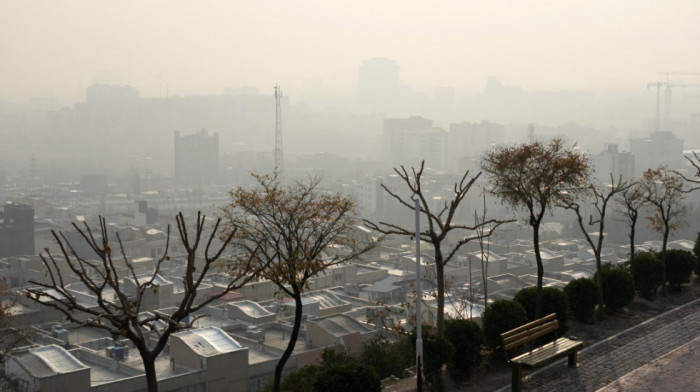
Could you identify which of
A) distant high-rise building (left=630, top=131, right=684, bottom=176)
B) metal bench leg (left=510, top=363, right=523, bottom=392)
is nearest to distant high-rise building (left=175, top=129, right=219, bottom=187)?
distant high-rise building (left=630, top=131, right=684, bottom=176)

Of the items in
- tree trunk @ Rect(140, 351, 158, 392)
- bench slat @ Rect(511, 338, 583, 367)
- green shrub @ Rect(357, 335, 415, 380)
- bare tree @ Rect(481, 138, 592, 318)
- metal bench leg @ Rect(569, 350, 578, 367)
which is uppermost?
bare tree @ Rect(481, 138, 592, 318)

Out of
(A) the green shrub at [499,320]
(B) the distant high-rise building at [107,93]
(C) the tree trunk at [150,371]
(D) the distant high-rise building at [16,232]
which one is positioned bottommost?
(D) the distant high-rise building at [16,232]

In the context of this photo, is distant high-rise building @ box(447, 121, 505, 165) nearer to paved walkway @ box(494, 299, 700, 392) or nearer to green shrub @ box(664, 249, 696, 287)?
green shrub @ box(664, 249, 696, 287)

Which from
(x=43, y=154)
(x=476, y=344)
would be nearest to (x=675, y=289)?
(x=476, y=344)

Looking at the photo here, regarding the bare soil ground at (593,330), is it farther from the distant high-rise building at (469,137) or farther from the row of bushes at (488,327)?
the distant high-rise building at (469,137)

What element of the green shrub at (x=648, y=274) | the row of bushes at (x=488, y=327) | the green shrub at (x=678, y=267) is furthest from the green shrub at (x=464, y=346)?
the green shrub at (x=678, y=267)

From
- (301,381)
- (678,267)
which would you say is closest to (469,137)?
(678,267)

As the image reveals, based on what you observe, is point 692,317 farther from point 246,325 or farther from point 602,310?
point 246,325
